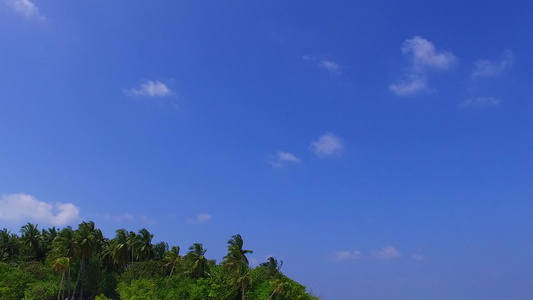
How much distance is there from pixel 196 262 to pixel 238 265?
8.18 metres

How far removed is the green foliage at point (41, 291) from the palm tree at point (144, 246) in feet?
54.7

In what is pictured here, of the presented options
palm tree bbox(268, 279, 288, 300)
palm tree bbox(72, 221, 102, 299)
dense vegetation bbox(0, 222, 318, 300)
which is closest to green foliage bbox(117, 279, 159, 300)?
dense vegetation bbox(0, 222, 318, 300)

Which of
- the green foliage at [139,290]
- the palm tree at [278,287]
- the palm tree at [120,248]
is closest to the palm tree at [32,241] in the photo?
the palm tree at [120,248]

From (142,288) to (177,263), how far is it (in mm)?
13195

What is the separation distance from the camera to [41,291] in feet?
Result: 284

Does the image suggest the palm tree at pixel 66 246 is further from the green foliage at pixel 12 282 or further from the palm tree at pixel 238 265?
the palm tree at pixel 238 265

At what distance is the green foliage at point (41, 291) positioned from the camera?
8506 cm

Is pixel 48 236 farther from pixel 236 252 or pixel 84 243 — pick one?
pixel 236 252

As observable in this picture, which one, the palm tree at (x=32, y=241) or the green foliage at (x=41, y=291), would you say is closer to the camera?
the green foliage at (x=41, y=291)

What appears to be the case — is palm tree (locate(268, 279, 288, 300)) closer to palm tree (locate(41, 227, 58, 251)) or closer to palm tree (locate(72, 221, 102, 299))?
palm tree (locate(72, 221, 102, 299))

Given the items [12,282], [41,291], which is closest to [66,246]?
[41,291]

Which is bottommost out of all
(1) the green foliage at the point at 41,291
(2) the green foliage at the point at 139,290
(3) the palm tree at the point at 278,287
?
(1) the green foliage at the point at 41,291

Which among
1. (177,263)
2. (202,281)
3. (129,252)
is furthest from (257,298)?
(129,252)

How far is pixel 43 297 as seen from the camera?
284 ft
